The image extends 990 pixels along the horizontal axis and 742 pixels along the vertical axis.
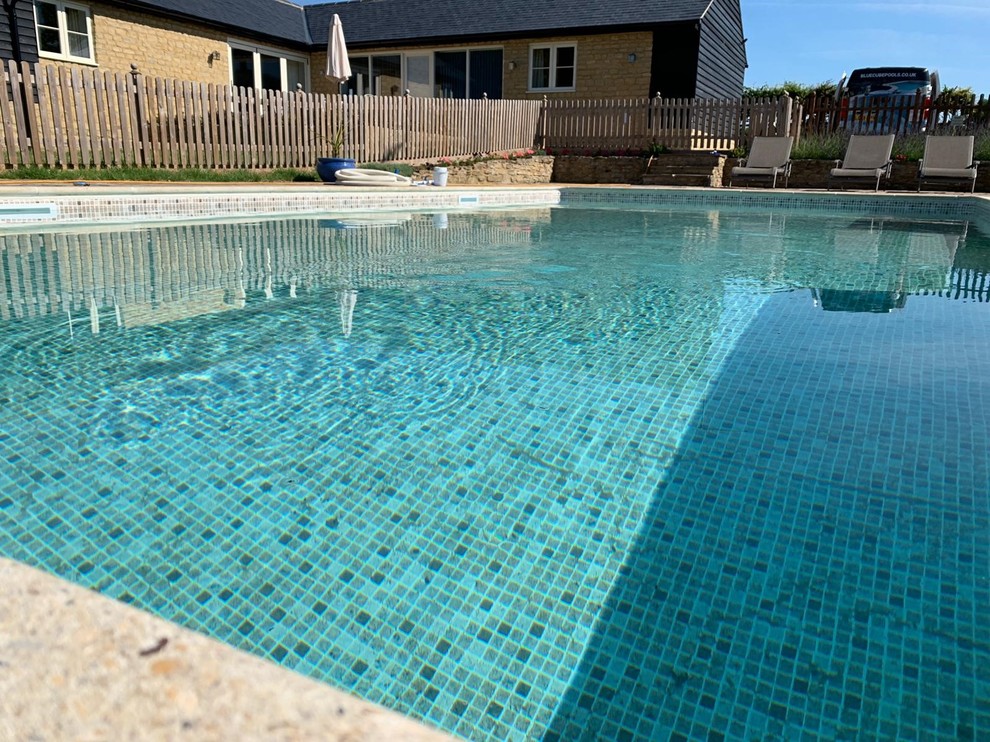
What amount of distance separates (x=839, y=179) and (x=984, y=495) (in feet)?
40.7

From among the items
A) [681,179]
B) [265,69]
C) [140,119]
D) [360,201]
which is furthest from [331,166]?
[265,69]

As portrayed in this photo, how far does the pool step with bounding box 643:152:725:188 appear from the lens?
14.2 meters

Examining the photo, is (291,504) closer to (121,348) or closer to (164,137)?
(121,348)

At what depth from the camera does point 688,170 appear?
14.5 meters

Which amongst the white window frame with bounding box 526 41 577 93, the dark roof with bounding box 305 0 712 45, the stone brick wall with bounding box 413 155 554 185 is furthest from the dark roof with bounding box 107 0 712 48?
the stone brick wall with bounding box 413 155 554 185

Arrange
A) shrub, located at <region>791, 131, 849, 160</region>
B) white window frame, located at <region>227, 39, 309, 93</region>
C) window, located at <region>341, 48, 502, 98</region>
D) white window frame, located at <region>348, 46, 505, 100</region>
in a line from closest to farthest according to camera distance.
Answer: shrub, located at <region>791, 131, 849, 160</region> → white window frame, located at <region>227, 39, 309, 93</region> → white window frame, located at <region>348, 46, 505, 100</region> → window, located at <region>341, 48, 502, 98</region>

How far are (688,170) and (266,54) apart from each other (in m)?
12.7

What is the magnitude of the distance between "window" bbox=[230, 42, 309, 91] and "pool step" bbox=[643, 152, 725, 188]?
31.9 ft

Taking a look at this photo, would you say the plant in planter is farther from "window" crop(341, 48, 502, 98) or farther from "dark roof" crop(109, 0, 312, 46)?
"window" crop(341, 48, 502, 98)

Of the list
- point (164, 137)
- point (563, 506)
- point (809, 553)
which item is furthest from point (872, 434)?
point (164, 137)

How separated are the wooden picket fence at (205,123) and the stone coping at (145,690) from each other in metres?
11.2

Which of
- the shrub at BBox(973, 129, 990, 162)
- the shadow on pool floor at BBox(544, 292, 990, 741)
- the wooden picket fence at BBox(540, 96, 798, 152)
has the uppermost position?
the wooden picket fence at BBox(540, 96, 798, 152)

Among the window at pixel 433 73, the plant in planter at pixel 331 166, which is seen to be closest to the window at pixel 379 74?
the window at pixel 433 73

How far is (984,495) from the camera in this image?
87.5 inches
